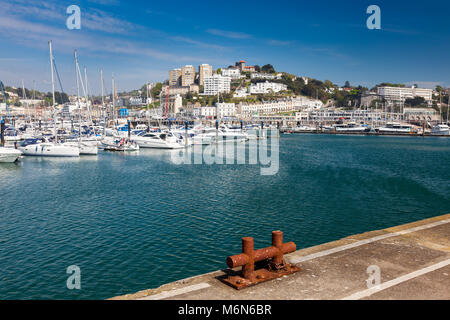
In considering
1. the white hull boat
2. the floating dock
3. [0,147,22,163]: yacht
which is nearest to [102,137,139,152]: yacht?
the white hull boat

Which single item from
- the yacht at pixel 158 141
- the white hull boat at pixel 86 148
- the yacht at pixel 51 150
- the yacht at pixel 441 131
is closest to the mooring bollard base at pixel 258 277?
the yacht at pixel 51 150

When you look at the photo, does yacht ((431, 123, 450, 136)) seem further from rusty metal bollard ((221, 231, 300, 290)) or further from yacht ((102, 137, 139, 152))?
rusty metal bollard ((221, 231, 300, 290))

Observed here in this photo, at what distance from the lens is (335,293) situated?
280 inches

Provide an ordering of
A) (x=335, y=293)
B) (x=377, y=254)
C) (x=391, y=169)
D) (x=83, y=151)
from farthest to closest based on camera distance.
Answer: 1. (x=83, y=151)
2. (x=391, y=169)
3. (x=377, y=254)
4. (x=335, y=293)

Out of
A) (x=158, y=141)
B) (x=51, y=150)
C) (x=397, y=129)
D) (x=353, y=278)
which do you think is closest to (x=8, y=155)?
(x=51, y=150)

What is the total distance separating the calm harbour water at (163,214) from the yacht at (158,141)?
19.8m

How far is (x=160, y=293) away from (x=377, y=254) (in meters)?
5.99

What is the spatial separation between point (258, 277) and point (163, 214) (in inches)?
499

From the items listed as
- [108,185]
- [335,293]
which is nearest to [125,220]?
[108,185]

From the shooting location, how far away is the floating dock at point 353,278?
279 inches

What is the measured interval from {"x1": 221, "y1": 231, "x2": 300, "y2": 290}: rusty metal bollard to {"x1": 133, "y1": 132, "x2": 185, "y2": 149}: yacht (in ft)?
165

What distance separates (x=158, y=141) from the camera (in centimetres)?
5769
